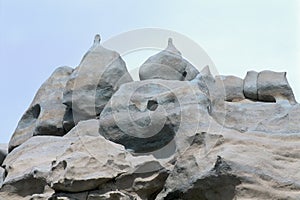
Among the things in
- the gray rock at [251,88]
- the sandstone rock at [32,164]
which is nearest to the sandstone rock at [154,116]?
the sandstone rock at [32,164]

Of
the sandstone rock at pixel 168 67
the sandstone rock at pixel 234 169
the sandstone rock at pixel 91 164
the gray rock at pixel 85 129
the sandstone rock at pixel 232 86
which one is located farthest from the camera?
the sandstone rock at pixel 232 86

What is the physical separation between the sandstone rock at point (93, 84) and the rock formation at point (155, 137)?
0.01m

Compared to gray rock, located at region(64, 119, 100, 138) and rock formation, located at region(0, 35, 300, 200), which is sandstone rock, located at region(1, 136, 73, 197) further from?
gray rock, located at region(64, 119, 100, 138)

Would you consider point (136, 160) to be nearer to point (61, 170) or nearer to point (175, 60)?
point (61, 170)

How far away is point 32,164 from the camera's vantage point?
7023 millimetres

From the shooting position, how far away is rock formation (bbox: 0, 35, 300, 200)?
5.86 m

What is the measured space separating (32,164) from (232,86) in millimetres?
3074

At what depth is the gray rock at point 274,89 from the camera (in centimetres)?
845

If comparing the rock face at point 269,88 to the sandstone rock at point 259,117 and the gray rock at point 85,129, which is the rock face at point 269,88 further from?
the gray rock at point 85,129

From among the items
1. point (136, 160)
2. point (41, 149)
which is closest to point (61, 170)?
point (136, 160)

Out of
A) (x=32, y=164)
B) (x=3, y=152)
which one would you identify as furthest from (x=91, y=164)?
(x=3, y=152)

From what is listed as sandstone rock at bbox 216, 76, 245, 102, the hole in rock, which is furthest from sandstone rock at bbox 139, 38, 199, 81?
the hole in rock

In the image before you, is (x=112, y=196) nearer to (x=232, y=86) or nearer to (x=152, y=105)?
(x=152, y=105)

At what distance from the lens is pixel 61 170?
6098 millimetres
